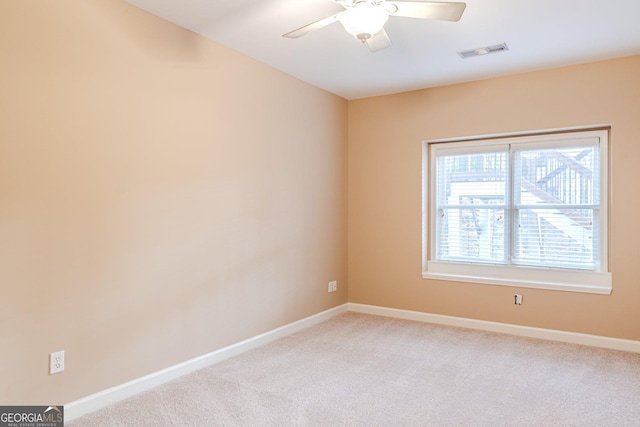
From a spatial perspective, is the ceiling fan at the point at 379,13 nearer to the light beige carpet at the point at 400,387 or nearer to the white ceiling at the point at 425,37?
the white ceiling at the point at 425,37

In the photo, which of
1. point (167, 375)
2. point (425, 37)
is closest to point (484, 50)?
point (425, 37)

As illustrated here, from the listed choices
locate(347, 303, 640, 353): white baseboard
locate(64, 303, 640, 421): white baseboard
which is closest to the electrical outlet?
locate(64, 303, 640, 421): white baseboard

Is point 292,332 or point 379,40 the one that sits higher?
point 379,40

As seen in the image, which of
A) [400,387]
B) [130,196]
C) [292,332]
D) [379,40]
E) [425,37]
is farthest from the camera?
[292,332]

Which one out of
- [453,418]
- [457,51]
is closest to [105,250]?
[453,418]

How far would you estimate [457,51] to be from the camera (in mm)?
3674

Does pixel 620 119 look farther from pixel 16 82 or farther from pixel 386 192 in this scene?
pixel 16 82

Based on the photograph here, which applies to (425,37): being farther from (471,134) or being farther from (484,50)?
(471,134)

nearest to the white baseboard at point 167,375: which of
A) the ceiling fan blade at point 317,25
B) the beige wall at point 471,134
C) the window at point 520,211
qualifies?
the beige wall at point 471,134

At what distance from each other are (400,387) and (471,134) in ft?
8.96

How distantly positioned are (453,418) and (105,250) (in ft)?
7.79

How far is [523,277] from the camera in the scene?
4.37 meters

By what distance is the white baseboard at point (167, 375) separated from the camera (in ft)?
8.58

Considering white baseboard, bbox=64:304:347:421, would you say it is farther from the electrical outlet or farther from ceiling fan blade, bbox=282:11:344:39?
ceiling fan blade, bbox=282:11:344:39
